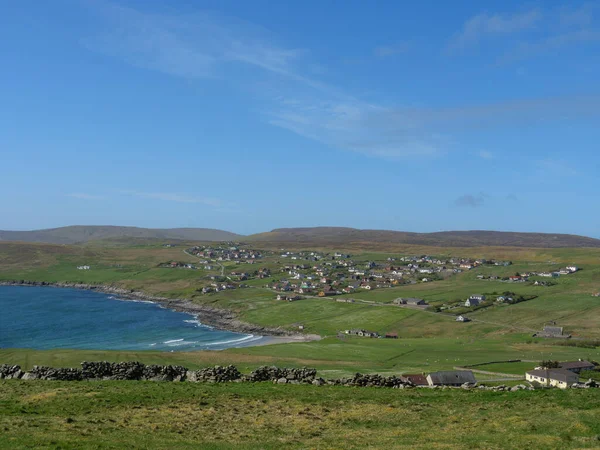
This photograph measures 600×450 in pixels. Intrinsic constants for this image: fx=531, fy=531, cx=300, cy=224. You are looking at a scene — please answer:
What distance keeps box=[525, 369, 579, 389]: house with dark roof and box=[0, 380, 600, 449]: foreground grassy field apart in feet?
105

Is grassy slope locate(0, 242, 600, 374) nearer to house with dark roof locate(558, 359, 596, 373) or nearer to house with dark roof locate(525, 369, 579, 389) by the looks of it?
house with dark roof locate(558, 359, 596, 373)

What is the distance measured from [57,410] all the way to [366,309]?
128m

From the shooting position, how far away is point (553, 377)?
55844 mm

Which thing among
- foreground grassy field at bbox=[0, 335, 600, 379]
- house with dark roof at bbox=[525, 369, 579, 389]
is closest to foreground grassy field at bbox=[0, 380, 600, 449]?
house with dark roof at bbox=[525, 369, 579, 389]

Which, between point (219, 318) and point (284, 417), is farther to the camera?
point (219, 318)

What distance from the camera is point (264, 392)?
2725cm

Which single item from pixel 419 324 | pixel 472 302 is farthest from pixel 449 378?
pixel 472 302

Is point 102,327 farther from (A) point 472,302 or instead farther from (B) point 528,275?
(B) point 528,275

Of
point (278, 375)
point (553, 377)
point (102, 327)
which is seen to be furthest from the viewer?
point (102, 327)

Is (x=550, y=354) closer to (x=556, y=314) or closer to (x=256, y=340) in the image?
(x=556, y=314)

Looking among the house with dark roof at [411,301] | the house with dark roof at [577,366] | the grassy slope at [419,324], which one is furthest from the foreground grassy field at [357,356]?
the house with dark roof at [411,301]

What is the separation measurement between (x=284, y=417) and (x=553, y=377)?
43987 mm

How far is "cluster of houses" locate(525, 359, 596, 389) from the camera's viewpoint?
177ft

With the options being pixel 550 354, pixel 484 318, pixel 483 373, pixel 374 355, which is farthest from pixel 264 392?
pixel 484 318
